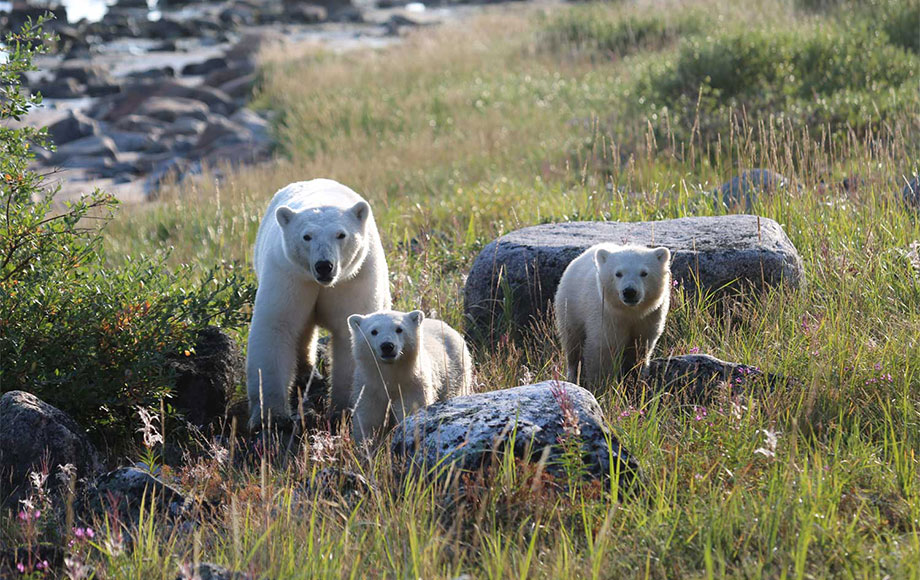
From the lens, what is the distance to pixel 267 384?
233 inches

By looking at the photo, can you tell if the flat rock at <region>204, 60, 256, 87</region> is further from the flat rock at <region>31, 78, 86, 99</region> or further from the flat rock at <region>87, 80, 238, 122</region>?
the flat rock at <region>31, 78, 86, 99</region>

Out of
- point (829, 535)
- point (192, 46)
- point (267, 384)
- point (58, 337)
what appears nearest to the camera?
point (829, 535)

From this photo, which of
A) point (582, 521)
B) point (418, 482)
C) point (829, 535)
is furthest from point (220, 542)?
point (829, 535)

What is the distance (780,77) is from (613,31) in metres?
7.95

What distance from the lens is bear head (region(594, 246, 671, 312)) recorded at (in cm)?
528

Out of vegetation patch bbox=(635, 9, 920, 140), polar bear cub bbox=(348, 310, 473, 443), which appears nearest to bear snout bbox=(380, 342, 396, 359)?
polar bear cub bbox=(348, 310, 473, 443)

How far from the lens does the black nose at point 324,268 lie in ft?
17.8

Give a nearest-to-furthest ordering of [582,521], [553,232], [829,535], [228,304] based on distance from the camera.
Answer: [829,535], [582,521], [228,304], [553,232]

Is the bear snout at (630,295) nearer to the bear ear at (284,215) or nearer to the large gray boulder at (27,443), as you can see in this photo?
the bear ear at (284,215)

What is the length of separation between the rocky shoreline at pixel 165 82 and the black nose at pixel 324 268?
1.50 metres

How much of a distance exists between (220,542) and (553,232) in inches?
152

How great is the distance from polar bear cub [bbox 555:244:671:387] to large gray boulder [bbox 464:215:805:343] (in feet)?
1.47

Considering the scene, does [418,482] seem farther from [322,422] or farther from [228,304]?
[228,304]

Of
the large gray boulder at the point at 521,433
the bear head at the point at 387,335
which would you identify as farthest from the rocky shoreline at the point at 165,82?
the large gray boulder at the point at 521,433
